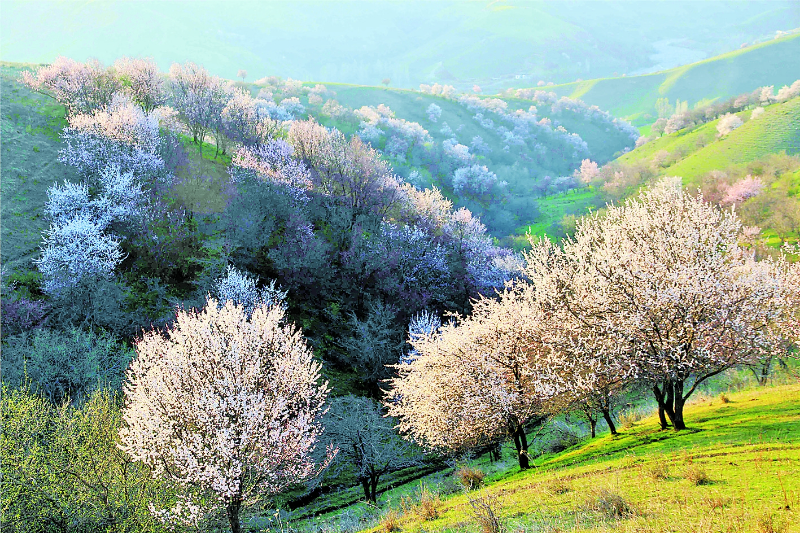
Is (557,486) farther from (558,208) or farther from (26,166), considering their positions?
(558,208)

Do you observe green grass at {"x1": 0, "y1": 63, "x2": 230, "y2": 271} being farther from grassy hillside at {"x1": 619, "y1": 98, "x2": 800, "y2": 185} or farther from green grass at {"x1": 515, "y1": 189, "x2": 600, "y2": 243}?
grassy hillside at {"x1": 619, "y1": 98, "x2": 800, "y2": 185}

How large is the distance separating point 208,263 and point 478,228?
1595 inches

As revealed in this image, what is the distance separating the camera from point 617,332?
1714 centimetres

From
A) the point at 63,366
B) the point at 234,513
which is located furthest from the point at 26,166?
the point at 234,513

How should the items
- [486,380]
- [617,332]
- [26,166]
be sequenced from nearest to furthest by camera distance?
[617,332]
[486,380]
[26,166]

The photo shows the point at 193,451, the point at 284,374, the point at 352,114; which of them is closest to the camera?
the point at 193,451

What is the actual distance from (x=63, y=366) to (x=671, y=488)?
3515 centimetres

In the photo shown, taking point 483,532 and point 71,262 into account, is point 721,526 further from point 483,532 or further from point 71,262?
point 71,262

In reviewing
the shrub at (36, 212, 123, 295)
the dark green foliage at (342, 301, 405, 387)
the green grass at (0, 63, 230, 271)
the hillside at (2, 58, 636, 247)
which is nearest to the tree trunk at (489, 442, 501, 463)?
the dark green foliage at (342, 301, 405, 387)

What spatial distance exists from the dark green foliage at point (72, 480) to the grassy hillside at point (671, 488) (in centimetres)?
1052

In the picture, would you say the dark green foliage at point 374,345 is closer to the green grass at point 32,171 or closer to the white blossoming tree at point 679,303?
the green grass at point 32,171

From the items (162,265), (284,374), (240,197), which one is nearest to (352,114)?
(240,197)

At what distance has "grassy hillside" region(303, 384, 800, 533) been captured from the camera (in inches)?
348

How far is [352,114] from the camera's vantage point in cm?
13400
